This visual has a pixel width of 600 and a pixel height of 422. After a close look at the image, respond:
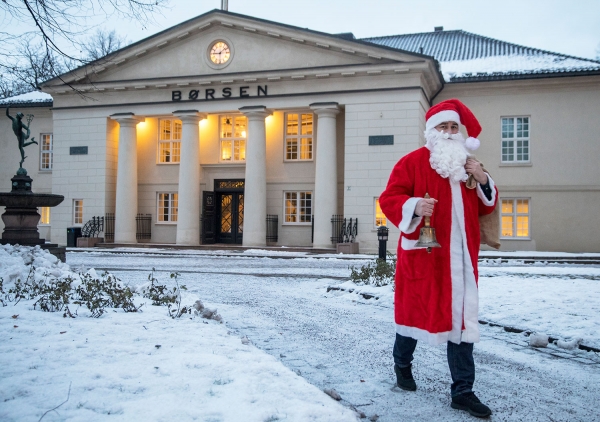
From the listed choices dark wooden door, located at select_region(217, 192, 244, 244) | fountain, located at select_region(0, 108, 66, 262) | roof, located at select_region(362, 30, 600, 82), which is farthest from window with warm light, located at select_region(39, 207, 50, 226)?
roof, located at select_region(362, 30, 600, 82)

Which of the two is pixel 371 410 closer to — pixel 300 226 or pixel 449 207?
pixel 449 207

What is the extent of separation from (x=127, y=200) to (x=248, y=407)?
2457cm

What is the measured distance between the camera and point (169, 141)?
28.2 metres

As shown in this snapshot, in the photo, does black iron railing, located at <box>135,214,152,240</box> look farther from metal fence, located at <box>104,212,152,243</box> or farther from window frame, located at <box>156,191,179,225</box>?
window frame, located at <box>156,191,179,225</box>

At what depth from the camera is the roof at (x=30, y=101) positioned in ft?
101

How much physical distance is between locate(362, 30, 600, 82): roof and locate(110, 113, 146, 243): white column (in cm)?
1482

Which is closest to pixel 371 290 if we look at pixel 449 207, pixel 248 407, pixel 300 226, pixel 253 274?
pixel 253 274

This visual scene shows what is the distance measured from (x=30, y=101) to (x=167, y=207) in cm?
1077

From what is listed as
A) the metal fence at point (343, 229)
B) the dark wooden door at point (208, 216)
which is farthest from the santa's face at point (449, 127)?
the dark wooden door at point (208, 216)

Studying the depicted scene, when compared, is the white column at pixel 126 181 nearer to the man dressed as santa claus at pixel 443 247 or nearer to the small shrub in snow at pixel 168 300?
the small shrub in snow at pixel 168 300

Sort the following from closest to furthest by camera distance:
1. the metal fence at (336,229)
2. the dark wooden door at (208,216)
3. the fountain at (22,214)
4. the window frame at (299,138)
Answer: the fountain at (22,214) → the metal fence at (336,229) → the window frame at (299,138) → the dark wooden door at (208,216)

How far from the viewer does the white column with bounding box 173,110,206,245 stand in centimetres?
2558

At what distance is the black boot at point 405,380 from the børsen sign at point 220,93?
21.5m

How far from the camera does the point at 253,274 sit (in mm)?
13625
